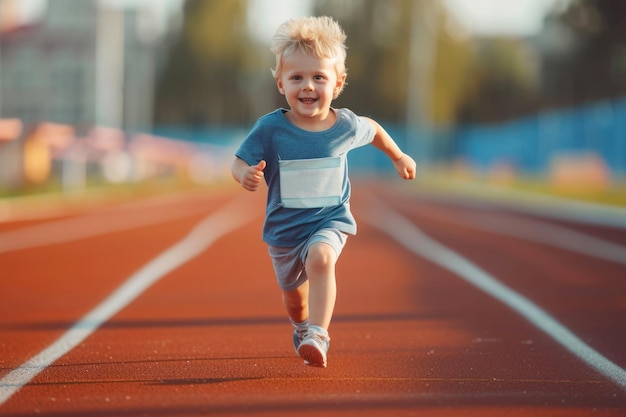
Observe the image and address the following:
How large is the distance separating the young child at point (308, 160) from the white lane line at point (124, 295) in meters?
1.41

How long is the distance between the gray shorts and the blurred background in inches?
1466

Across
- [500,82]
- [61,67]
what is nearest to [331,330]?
[500,82]

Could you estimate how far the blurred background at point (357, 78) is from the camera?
5481 centimetres

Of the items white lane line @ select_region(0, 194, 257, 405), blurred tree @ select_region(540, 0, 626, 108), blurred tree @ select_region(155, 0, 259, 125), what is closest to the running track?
white lane line @ select_region(0, 194, 257, 405)

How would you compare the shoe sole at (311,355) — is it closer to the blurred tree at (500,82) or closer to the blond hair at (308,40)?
the blond hair at (308,40)

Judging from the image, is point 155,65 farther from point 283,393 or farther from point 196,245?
point 283,393

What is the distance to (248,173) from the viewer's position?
5.33m

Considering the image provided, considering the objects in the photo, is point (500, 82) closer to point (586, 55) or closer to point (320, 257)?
point (586, 55)

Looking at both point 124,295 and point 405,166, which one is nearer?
point 405,166

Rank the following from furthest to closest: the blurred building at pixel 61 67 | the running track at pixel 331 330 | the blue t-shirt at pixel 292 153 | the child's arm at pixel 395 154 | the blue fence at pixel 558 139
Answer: the blurred building at pixel 61 67 < the blue fence at pixel 558 139 < the child's arm at pixel 395 154 < the blue t-shirt at pixel 292 153 < the running track at pixel 331 330

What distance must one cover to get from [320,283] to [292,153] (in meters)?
0.70

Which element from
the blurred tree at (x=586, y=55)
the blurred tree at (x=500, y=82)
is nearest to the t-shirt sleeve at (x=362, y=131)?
the blurred tree at (x=586, y=55)

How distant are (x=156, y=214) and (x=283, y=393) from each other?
678 inches

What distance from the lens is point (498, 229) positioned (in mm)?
17641
